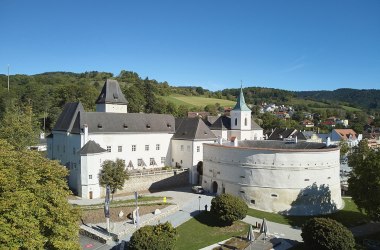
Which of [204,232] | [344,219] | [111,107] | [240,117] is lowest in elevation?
[344,219]

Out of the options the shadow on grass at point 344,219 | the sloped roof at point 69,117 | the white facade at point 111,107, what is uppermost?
the white facade at point 111,107

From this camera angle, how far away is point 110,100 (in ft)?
186

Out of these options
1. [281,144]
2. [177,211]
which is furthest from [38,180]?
[281,144]

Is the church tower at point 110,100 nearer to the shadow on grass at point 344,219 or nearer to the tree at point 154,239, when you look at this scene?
the shadow on grass at point 344,219

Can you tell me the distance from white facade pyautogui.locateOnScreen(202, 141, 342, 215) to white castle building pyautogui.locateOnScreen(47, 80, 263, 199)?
39.5 ft

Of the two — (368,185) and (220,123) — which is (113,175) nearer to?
(368,185)

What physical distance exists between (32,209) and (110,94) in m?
39.9

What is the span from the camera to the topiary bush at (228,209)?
31891 millimetres

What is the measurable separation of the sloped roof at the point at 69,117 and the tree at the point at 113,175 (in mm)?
9603

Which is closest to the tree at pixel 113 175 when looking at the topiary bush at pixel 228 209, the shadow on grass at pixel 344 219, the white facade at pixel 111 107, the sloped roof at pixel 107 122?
the sloped roof at pixel 107 122

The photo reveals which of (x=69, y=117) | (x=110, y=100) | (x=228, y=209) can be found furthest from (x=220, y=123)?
(x=228, y=209)

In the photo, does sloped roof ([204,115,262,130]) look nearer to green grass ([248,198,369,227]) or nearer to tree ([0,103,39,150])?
green grass ([248,198,369,227])

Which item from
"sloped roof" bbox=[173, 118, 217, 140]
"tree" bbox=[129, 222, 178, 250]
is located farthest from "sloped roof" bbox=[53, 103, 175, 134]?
"tree" bbox=[129, 222, 178, 250]

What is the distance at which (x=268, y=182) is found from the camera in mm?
38094
